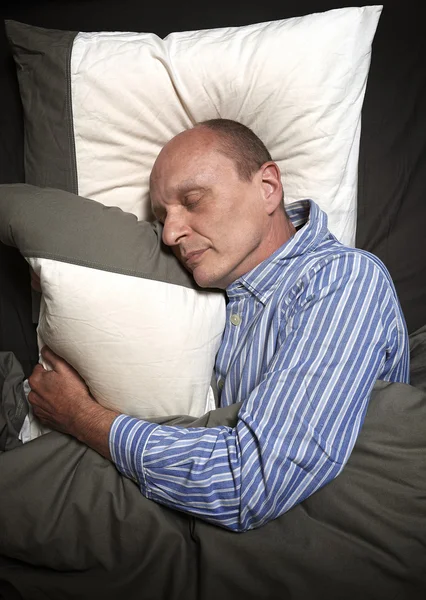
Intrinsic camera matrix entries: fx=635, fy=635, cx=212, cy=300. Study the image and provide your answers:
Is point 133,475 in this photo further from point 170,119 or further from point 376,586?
point 170,119

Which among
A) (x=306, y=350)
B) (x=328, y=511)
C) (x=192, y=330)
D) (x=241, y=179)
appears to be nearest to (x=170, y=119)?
(x=241, y=179)

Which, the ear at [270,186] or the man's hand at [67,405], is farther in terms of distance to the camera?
the ear at [270,186]

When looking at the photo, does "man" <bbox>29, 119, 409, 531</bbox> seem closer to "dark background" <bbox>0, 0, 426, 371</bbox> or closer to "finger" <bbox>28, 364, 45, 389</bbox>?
→ "finger" <bbox>28, 364, 45, 389</bbox>

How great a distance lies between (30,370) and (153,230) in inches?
19.2

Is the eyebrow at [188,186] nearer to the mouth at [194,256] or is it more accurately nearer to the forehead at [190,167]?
the forehead at [190,167]

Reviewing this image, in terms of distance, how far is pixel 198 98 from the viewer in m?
1.39

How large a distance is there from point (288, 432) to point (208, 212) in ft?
1.54

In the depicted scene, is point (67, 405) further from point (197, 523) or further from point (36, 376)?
point (197, 523)

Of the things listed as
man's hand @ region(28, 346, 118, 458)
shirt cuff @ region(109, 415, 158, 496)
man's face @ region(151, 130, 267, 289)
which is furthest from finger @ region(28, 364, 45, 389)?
man's face @ region(151, 130, 267, 289)

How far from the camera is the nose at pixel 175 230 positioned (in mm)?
1256

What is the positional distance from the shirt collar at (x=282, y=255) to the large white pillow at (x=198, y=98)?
0.48 ft

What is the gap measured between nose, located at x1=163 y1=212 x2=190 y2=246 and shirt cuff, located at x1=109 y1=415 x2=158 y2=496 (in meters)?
0.36

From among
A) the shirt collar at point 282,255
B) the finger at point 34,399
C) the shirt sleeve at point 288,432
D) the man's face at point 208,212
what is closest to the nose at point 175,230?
the man's face at point 208,212

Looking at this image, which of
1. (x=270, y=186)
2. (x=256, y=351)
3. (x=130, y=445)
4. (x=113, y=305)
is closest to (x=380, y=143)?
(x=270, y=186)
